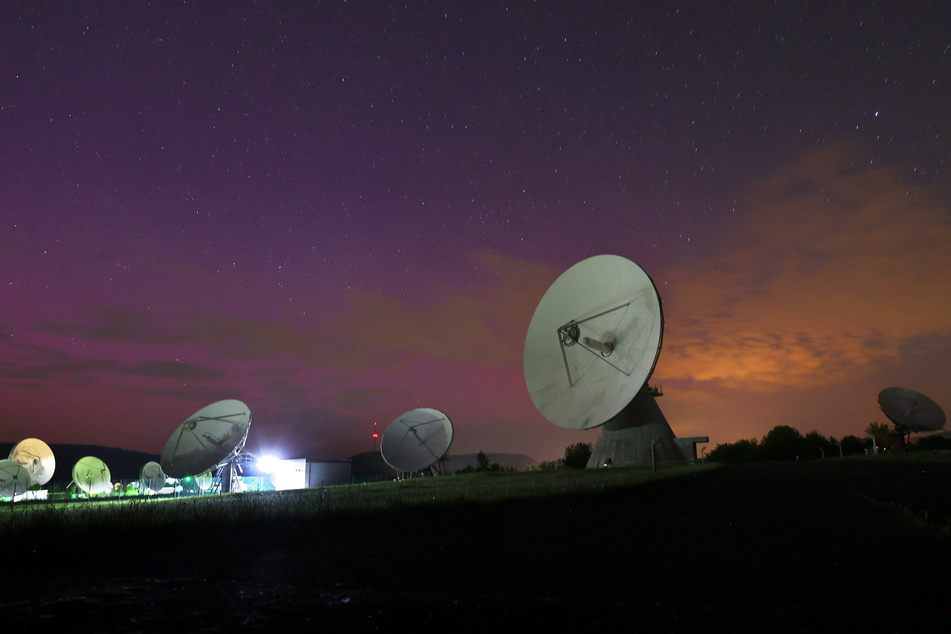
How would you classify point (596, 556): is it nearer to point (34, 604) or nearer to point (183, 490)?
point (34, 604)

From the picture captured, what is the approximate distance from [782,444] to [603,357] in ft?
92.5

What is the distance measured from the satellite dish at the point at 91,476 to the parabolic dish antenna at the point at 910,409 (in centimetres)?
6725

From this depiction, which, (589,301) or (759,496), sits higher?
(589,301)

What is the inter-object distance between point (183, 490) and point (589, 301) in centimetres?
4256

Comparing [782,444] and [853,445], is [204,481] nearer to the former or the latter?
[782,444]

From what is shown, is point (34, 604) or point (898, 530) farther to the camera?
point (898, 530)

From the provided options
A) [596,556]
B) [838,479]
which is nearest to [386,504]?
[596,556]

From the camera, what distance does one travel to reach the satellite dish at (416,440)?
169 ft

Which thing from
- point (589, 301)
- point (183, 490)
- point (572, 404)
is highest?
point (589, 301)

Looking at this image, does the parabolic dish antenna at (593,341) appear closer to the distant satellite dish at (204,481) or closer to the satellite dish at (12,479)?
the distant satellite dish at (204,481)

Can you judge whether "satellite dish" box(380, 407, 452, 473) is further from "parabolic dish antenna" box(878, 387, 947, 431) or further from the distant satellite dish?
"parabolic dish antenna" box(878, 387, 947, 431)

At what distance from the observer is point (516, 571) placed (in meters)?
7.81

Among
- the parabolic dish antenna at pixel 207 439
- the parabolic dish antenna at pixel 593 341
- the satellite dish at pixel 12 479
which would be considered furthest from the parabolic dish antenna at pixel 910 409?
the satellite dish at pixel 12 479

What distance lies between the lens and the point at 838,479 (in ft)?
61.7
